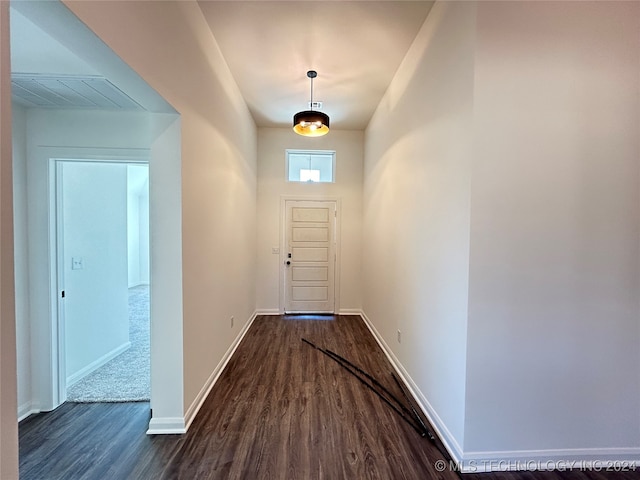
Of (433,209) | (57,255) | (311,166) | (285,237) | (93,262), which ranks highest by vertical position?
(311,166)

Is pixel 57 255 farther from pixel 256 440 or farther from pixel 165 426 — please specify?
pixel 256 440

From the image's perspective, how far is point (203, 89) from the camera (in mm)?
2311

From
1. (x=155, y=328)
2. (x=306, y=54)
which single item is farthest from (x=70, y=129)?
(x=306, y=54)

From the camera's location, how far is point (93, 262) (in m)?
2.84

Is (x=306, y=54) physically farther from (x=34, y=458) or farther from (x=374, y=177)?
(x=34, y=458)

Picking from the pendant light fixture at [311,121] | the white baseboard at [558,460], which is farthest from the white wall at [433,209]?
the pendant light fixture at [311,121]

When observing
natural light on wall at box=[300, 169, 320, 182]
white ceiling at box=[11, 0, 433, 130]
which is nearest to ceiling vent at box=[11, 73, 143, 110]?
white ceiling at box=[11, 0, 433, 130]

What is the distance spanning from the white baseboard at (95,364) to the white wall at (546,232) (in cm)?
330

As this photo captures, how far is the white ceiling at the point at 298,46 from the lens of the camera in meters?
1.68

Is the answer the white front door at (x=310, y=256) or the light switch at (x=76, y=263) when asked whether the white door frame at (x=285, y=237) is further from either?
the light switch at (x=76, y=263)

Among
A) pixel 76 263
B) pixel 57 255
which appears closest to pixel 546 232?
pixel 57 255

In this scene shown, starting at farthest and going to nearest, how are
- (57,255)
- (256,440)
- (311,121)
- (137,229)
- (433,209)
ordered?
(137,229)
(311,121)
(57,255)
(433,209)
(256,440)

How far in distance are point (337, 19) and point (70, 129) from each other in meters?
2.34

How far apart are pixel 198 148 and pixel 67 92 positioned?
92 cm
